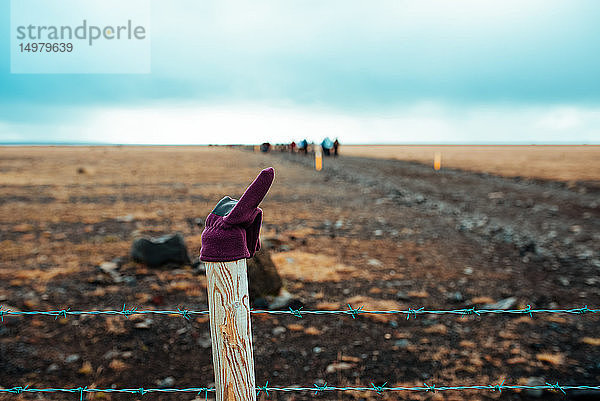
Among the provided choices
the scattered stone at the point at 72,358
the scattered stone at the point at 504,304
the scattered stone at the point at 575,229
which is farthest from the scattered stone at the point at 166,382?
the scattered stone at the point at 575,229

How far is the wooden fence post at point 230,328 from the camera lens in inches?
97.9

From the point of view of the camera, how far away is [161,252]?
867 centimetres

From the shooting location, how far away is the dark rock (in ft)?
28.3

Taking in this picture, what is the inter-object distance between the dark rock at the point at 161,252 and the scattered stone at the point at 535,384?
6.63 m

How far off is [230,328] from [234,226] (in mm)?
638

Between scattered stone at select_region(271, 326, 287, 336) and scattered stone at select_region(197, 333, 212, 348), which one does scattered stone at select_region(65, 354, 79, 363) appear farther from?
scattered stone at select_region(271, 326, 287, 336)

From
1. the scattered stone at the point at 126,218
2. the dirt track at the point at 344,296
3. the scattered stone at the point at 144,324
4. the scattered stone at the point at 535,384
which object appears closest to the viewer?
the scattered stone at the point at 535,384

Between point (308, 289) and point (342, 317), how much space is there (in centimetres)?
120

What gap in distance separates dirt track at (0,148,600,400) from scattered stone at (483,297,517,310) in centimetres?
21

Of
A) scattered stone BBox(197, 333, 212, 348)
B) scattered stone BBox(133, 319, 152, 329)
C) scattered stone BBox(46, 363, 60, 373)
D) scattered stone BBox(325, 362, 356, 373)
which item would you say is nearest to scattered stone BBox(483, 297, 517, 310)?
scattered stone BBox(325, 362, 356, 373)

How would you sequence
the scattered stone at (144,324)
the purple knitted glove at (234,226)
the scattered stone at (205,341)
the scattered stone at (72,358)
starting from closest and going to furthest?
the purple knitted glove at (234,226) < the scattered stone at (72,358) < the scattered stone at (205,341) < the scattered stone at (144,324)

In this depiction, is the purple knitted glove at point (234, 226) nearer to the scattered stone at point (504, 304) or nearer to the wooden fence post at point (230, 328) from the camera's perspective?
the wooden fence post at point (230, 328)

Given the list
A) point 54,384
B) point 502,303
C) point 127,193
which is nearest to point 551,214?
point 502,303

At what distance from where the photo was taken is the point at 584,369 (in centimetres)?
508
